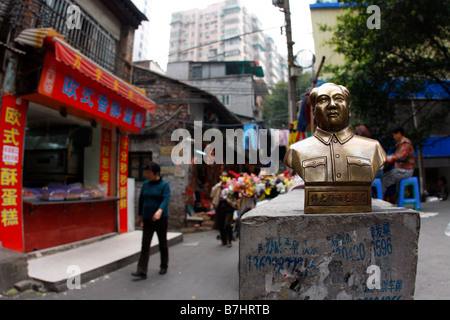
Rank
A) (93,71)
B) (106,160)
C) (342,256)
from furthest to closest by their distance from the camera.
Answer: (106,160)
(93,71)
(342,256)

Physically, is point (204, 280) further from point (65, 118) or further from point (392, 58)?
point (392, 58)

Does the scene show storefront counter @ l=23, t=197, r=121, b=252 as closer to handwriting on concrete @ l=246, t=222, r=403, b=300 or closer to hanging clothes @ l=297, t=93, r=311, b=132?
handwriting on concrete @ l=246, t=222, r=403, b=300

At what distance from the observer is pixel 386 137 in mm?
7098

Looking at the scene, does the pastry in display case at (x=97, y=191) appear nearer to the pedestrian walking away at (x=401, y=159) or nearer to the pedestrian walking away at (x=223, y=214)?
the pedestrian walking away at (x=223, y=214)

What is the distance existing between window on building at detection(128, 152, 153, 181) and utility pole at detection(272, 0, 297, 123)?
6.09 meters

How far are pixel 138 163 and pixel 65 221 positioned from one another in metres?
6.12

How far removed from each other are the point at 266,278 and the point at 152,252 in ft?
16.1

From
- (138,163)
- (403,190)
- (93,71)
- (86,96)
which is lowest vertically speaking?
(403,190)

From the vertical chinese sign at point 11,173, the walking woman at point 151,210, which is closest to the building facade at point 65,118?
the vertical chinese sign at point 11,173

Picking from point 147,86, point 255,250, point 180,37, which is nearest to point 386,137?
point 255,250

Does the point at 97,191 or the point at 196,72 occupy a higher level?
the point at 196,72

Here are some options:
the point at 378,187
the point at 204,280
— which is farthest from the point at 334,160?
the point at 204,280

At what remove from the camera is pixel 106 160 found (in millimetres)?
7285

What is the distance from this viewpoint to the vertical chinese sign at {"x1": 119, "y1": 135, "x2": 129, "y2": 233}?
751 centimetres
